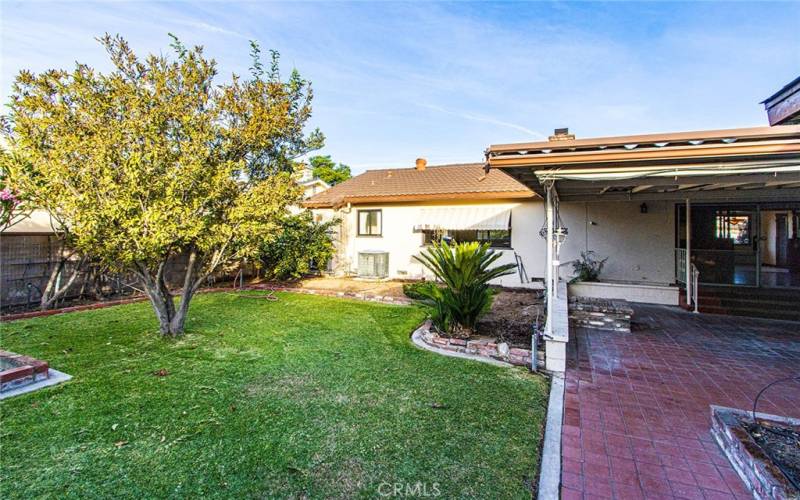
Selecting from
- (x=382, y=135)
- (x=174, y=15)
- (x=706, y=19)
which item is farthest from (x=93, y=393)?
(x=382, y=135)

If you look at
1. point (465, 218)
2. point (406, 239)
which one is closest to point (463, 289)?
point (465, 218)

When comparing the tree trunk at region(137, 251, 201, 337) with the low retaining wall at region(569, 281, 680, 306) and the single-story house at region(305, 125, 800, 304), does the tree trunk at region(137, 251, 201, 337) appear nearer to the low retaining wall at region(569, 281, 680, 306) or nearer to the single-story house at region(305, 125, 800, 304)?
the single-story house at region(305, 125, 800, 304)

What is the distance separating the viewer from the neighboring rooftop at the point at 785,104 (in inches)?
233

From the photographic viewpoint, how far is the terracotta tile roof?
1753 centimetres

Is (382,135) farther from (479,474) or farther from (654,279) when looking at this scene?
(479,474)

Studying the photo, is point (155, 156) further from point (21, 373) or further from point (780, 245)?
point (780, 245)

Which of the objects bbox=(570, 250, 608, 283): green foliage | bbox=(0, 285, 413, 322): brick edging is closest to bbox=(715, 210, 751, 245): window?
bbox=(570, 250, 608, 283): green foliage

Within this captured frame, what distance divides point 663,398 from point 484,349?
317 centimetres

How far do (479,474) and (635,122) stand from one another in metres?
21.8

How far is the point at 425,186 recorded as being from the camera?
20422 mm

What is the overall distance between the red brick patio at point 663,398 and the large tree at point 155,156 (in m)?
7.36

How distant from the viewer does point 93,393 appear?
5641 mm

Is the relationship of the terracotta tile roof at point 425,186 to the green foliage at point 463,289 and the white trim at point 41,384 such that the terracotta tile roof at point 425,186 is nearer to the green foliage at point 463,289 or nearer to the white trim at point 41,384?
the green foliage at point 463,289

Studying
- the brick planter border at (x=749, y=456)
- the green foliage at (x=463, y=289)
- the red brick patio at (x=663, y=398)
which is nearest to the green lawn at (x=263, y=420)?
the red brick patio at (x=663, y=398)
